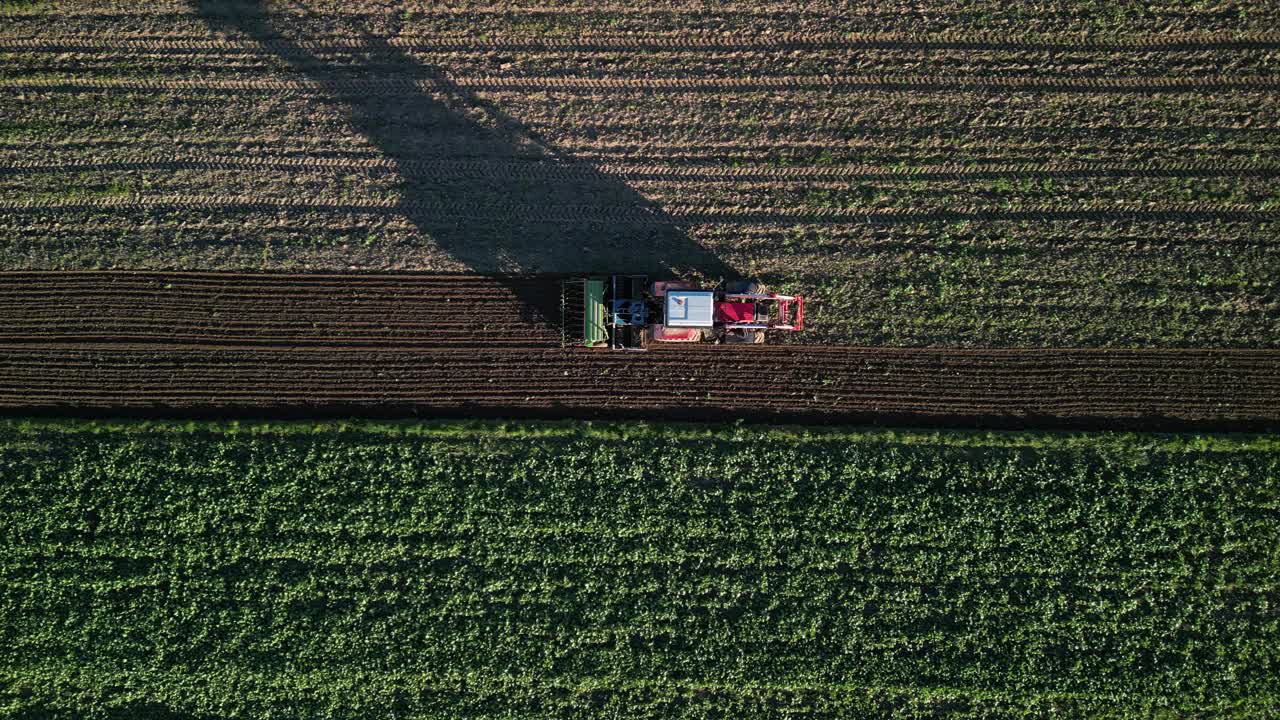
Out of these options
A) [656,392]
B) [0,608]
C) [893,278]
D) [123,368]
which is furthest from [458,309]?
[0,608]

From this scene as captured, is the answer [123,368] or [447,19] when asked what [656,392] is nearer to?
[447,19]

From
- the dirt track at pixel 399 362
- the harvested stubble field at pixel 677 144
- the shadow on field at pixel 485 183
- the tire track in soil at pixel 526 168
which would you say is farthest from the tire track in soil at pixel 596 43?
the dirt track at pixel 399 362

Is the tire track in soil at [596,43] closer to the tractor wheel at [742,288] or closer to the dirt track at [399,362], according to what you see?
the dirt track at [399,362]

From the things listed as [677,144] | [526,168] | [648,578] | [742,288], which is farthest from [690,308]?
[648,578]

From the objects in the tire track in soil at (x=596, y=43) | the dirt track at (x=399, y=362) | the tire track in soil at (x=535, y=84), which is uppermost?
the tire track in soil at (x=596, y=43)

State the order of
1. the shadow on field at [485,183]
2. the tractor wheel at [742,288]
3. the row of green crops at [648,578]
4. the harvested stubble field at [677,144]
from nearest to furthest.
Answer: the row of green crops at [648,578]
the tractor wheel at [742,288]
the harvested stubble field at [677,144]
the shadow on field at [485,183]

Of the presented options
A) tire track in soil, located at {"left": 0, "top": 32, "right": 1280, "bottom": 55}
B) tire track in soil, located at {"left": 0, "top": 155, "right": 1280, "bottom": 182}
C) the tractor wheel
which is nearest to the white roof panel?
the tractor wheel
